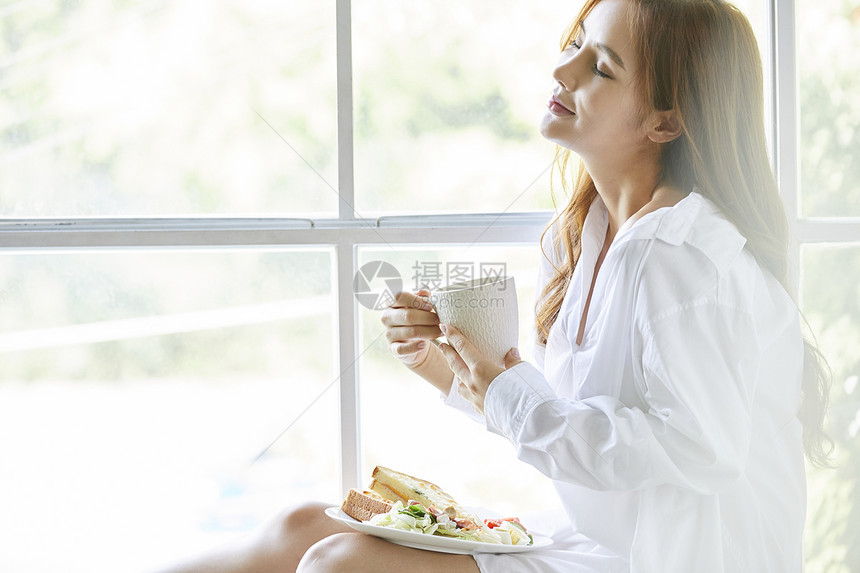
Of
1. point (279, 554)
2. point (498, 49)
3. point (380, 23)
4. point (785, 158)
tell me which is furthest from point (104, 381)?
point (785, 158)

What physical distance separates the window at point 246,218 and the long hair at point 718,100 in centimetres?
39

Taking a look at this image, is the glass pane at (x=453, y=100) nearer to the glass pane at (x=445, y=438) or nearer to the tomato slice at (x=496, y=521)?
the glass pane at (x=445, y=438)

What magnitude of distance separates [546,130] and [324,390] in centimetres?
69

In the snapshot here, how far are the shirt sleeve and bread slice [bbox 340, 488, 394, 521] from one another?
12.2 inches

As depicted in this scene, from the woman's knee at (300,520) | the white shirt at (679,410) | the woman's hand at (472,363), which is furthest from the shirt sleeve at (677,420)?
the woman's knee at (300,520)

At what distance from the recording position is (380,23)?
1.45 metres

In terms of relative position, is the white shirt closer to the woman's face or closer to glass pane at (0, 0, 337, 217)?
the woman's face

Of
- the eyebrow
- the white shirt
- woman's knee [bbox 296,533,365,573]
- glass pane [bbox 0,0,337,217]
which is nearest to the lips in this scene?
the eyebrow

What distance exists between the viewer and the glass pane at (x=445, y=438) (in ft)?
4.96

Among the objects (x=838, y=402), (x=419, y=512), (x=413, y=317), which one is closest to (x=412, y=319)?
(x=413, y=317)

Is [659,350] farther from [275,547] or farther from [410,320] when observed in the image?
[275,547]

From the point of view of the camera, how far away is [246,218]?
4.77 feet

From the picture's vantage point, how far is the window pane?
1.46 m

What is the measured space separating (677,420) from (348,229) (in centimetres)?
74
